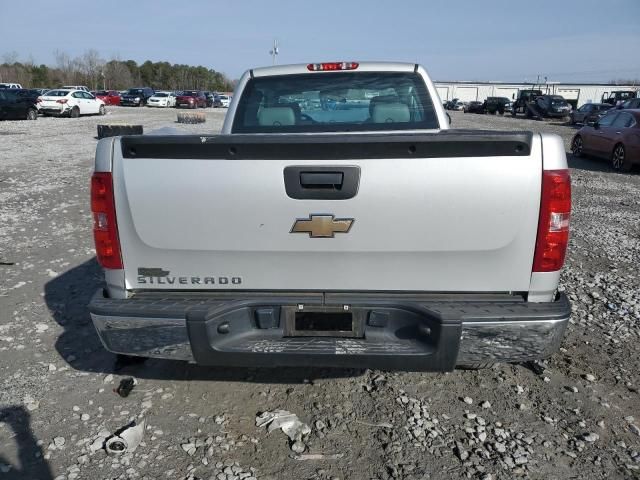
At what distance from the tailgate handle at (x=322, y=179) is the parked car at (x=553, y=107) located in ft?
138

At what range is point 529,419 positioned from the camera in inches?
117

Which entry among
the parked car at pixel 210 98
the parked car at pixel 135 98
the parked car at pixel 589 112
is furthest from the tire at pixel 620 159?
the parked car at pixel 210 98

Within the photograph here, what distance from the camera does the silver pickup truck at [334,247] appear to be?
2.37 m

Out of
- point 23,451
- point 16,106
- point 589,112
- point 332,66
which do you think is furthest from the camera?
point 589,112

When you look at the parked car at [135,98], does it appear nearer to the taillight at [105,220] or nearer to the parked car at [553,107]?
the parked car at [553,107]

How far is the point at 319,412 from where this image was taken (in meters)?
3.03

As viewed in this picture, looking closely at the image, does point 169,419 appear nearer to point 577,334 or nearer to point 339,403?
point 339,403

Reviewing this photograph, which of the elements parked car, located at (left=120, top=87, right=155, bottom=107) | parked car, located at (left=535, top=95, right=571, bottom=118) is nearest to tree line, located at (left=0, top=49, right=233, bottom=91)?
parked car, located at (left=120, top=87, right=155, bottom=107)

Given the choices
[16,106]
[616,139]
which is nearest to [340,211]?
[616,139]

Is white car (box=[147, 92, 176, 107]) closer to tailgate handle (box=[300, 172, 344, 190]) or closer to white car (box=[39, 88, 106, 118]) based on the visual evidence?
white car (box=[39, 88, 106, 118])

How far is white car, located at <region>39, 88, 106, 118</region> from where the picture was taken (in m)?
29.1

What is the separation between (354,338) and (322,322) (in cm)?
18

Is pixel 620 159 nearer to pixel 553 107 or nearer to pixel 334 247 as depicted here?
pixel 334 247

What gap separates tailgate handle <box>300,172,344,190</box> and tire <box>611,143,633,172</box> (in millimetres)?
12550
